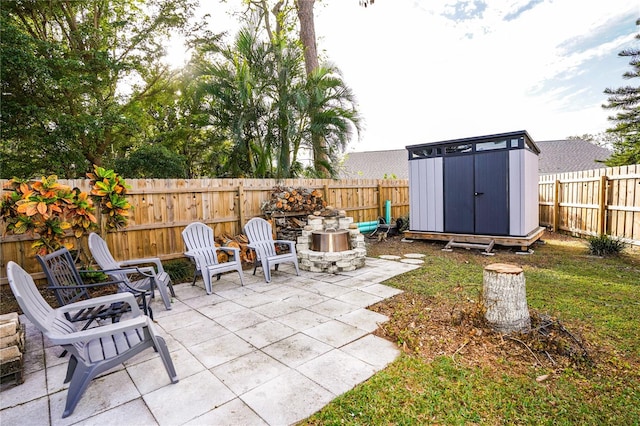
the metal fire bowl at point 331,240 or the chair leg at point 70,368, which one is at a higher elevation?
the metal fire bowl at point 331,240

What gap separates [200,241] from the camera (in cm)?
448

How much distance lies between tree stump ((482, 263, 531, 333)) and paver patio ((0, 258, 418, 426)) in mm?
953

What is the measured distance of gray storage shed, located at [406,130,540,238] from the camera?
5.96 m

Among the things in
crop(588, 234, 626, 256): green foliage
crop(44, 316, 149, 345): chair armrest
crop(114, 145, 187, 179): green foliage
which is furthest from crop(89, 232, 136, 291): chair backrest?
crop(588, 234, 626, 256): green foliage

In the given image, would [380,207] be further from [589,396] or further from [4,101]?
[4,101]

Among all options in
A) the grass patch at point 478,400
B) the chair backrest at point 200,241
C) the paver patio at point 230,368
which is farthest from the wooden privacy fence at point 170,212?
the grass patch at point 478,400

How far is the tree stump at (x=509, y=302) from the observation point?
8.50 ft

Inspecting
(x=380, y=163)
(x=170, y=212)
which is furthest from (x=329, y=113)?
(x=380, y=163)

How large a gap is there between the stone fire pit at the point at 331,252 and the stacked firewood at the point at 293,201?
99 centimetres

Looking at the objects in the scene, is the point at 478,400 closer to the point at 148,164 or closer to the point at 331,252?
the point at 331,252

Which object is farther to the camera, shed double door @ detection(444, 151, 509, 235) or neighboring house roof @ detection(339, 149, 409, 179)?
neighboring house roof @ detection(339, 149, 409, 179)

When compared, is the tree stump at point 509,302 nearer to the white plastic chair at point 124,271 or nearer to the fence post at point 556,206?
the white plastic chair at point 124,271

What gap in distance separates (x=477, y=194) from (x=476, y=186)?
6.5 inches

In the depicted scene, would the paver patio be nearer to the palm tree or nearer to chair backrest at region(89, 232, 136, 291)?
chair backrest at region(89, 232, 136, 291)
